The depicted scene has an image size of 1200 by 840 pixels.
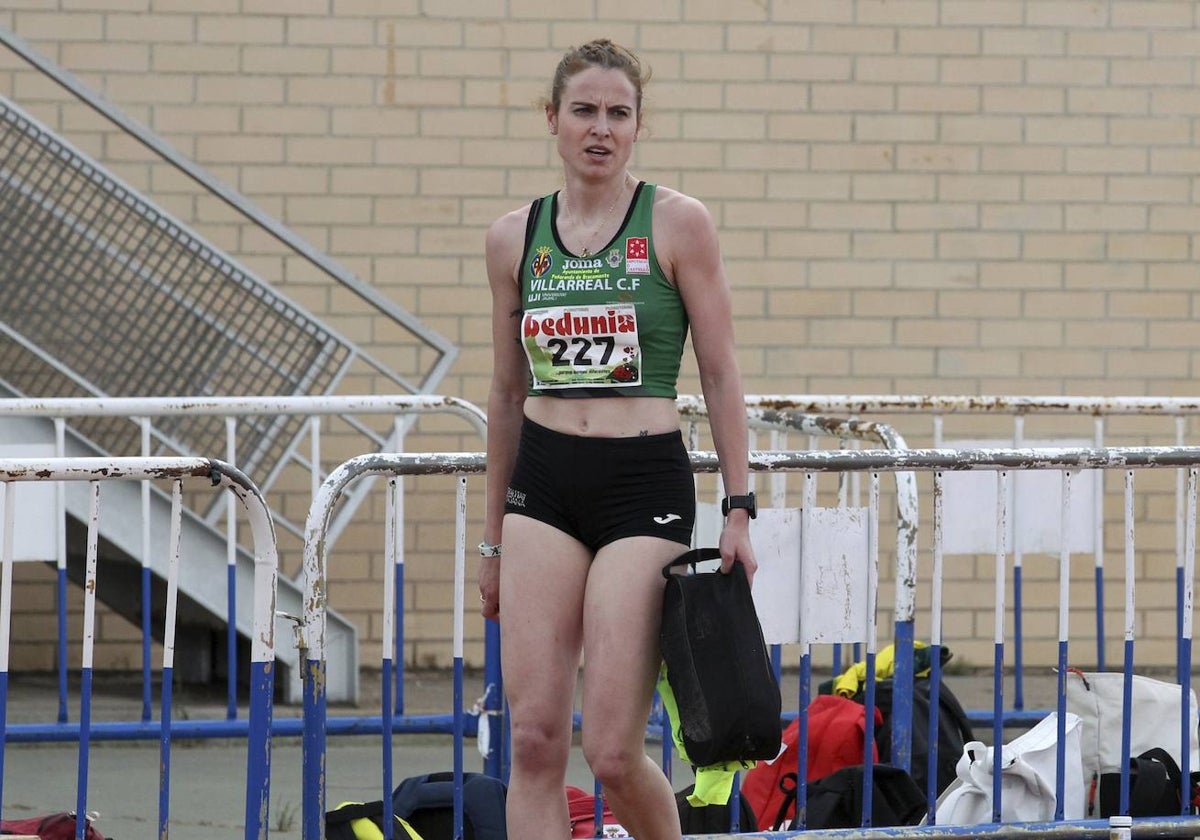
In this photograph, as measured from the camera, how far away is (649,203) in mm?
Result: 3924

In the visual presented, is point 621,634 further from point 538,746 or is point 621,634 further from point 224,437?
point 224,437

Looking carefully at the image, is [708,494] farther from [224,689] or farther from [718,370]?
[718,370]

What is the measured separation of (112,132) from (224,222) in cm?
67

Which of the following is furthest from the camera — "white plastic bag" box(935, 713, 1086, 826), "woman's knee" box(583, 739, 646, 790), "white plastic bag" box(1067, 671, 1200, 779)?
"white plastic bag" box(1067, 671, 1200, 779)

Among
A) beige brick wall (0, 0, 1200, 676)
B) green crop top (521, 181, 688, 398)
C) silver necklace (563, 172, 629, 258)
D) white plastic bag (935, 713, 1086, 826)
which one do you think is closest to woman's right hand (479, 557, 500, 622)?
green crop top (521, 181, 688, 398)

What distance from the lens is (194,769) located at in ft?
22.9

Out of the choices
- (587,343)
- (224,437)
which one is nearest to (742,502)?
(587,343)

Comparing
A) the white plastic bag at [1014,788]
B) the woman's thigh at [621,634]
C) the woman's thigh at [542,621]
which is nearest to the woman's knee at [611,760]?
the woman's thigh at [621,634]

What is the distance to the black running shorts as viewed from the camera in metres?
3.87

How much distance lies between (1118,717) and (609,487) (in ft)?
8.28

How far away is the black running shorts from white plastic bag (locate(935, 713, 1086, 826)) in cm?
167

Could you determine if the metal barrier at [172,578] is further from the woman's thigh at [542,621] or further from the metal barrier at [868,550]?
the woman's thigh at [542,621]

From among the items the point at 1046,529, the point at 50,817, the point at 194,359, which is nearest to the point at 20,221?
the point at 194,359

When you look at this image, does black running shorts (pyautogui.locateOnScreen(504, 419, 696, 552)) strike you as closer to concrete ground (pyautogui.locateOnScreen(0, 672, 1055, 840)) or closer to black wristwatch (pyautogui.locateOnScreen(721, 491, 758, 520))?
black wristwatch (pyautogui.locateOnScreen(721, 491, 758, 520))
